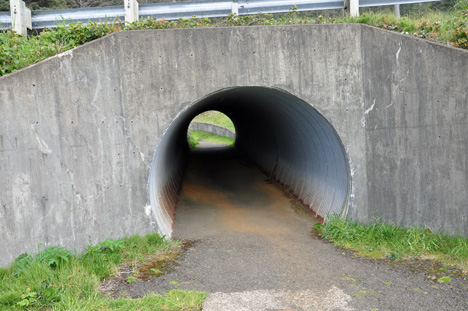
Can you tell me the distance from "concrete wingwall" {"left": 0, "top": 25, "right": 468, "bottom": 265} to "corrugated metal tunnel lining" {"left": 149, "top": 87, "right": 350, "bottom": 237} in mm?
303

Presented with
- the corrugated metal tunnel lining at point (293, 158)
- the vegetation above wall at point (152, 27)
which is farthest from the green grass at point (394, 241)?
the vegetation above wall at point (152, 27)

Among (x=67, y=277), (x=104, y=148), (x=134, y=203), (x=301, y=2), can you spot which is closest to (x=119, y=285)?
(x=67, y=277)

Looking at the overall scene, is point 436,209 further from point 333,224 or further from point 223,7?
point 223,7

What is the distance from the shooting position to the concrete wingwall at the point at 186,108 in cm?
598

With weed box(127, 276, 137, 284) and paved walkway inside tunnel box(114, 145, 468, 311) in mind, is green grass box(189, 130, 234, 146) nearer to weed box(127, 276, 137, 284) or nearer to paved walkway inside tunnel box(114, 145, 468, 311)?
paved walkway inside tunnel box(114, 145, 468, 311)

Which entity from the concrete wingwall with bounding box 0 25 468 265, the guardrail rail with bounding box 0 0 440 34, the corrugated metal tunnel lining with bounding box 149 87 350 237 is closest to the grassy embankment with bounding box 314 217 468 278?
the concrete wingwall with bounding box 0 25 468 265

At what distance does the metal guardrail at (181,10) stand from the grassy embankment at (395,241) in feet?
13.8

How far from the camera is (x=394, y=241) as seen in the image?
6293mm

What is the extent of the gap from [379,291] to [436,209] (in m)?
2.31

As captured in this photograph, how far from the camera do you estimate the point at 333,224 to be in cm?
681

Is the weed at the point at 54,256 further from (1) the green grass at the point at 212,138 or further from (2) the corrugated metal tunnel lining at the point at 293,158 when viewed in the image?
(1) the green grass at the point at 212,138

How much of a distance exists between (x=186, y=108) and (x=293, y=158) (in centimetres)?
395

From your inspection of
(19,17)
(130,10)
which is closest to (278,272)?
(130,10)

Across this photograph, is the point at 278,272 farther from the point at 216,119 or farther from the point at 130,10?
the point at 216,119
